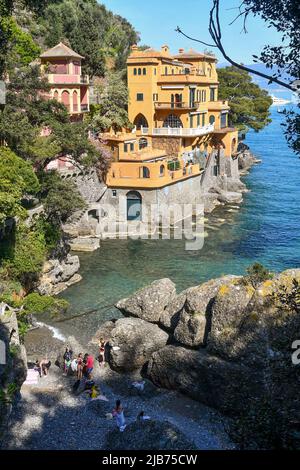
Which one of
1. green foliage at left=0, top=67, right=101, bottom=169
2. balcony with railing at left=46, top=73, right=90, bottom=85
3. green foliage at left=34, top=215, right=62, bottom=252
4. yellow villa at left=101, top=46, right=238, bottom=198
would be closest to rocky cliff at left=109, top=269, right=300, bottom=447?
green foliage at left=34, top=215, right=62, bottom=252

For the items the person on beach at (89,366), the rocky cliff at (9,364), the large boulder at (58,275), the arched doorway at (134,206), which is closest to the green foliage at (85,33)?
the arched doorway at (134,206)

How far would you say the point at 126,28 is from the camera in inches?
3115

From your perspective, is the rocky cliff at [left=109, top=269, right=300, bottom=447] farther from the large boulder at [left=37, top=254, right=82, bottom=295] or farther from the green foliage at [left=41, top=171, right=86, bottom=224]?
the green foliage at [left=41, top=171, right=86, bottom=224]

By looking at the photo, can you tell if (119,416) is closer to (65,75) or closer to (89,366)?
(89,366)

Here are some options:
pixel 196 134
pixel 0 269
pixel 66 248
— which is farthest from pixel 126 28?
pixel 0 269

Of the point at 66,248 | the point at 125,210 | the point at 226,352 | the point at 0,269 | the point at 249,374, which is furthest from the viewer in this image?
the point at 125,210

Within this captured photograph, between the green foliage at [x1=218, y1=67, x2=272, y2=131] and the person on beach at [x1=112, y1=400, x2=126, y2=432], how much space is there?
5797 cm

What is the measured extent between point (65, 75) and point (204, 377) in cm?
3397

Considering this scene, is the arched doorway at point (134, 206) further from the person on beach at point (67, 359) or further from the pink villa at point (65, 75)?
the person on beach at point (67, 359)

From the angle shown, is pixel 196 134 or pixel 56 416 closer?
pixel 56 416

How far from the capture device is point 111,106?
A: 50.2 metres

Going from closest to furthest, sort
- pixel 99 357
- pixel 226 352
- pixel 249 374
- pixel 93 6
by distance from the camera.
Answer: pixel 249 374, pixel 226 352, pixel 99 357, pixel 93 6

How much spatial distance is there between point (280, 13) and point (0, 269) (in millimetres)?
20770

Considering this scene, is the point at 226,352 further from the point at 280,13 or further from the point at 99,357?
the point at 280,13
